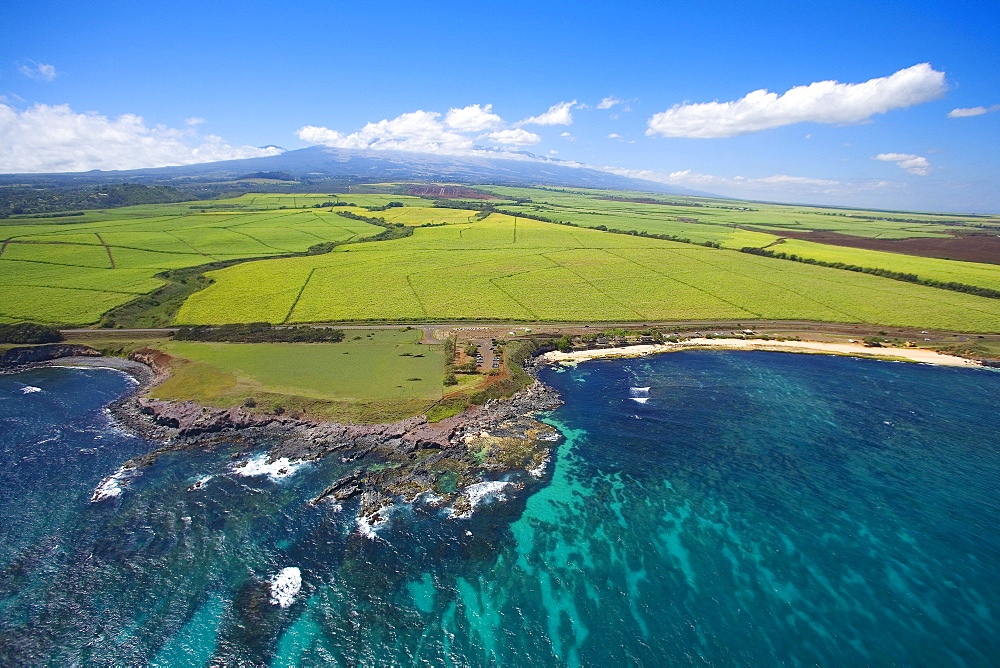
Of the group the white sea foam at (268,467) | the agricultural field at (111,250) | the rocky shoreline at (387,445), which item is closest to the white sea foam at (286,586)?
the rocky shoreline at (387,445)

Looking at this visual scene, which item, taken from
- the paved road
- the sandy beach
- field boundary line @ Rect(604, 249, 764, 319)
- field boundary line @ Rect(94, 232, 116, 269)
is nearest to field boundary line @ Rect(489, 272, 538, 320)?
the paved road

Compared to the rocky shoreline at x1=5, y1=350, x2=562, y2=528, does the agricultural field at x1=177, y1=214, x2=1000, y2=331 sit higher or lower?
higher

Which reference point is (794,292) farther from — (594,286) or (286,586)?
(286,586)

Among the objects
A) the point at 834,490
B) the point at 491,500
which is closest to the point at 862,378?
the point at 834,490

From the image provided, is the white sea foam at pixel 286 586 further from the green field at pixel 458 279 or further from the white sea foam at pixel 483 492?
the green field at pixel 458 279

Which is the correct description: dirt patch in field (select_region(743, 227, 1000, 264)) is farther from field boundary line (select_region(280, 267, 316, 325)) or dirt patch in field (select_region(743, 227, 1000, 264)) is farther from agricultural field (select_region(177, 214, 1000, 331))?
field boundary line (select_region(280, 267, 316, 325))

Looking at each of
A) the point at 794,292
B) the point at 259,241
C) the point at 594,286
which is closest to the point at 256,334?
the point at 594,286

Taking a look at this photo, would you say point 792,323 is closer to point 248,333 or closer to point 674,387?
point 674,387
